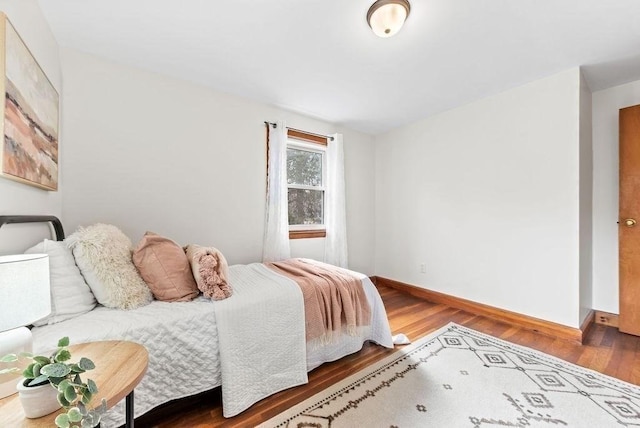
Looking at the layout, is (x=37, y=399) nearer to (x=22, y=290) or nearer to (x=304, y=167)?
(x=22, y=290)

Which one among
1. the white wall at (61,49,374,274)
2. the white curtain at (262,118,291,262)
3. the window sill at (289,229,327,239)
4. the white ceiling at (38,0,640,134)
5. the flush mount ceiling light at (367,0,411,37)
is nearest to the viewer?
the flush mount ceiling light at (367,0,411,37)

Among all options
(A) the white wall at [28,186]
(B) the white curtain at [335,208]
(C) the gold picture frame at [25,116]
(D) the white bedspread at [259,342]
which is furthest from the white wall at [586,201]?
(A) the white wall at [28,186]

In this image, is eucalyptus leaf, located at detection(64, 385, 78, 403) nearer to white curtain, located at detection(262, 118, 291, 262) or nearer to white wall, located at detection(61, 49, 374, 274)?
white wall, located at detection(61, 49, 374, 274)

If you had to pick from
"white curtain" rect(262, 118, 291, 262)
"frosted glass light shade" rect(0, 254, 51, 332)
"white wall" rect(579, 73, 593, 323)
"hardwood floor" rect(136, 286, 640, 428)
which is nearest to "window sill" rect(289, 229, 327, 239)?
"white curtain" rect(262, 118, 291, 262)

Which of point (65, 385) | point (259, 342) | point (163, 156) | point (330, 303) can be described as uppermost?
point (163, 156)

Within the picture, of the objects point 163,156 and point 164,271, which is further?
point 163,156

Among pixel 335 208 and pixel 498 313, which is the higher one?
pixel 335 208

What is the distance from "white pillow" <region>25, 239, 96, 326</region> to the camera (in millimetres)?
1257

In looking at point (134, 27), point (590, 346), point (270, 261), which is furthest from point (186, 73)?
point (590, 346)

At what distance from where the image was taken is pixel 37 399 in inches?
26.9

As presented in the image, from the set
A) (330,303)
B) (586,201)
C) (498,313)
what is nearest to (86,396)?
(330,303)

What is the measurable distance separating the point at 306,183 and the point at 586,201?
9.44 feet

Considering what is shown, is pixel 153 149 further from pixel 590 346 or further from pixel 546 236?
pixel 590 346

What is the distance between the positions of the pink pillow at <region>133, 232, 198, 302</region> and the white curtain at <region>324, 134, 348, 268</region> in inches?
78.5
